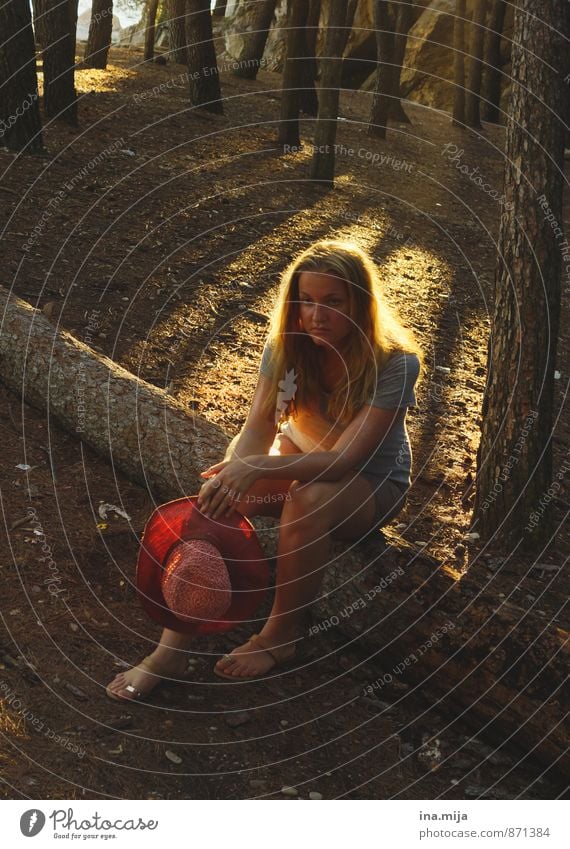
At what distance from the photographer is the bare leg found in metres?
3.60

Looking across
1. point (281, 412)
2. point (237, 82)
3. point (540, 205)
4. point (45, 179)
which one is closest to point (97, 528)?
point (281, 412)

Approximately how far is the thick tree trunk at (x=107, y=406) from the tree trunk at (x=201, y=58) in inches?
278

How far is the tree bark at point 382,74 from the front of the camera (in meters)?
13.0

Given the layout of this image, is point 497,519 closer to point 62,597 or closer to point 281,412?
point 281,412

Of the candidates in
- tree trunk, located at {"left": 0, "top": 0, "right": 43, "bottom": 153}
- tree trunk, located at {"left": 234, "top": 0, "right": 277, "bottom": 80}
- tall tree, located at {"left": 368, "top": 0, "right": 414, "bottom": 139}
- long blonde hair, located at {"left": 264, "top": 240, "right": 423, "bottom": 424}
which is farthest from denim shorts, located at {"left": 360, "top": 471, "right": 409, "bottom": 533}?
tree trunk, located at {"left": 234, "top": 0, "right": 277, "bottom": 80}

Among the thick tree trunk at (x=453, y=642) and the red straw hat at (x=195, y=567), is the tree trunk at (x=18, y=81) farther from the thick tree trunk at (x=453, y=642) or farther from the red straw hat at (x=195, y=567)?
the thick tree trunk at (x=453, y=642)

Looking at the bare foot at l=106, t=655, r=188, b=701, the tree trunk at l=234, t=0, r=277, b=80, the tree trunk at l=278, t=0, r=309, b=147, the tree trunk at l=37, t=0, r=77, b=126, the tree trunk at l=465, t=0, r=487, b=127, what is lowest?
the bare foot at l=106, t=655, r=188, b=701

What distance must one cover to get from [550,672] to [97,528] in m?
2.27

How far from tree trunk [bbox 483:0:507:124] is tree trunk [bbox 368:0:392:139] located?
403 cm

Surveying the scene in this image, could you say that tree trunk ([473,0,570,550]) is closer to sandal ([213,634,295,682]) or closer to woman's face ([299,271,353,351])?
woman's face ([299,271,353,351])

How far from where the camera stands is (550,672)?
3465 mm
